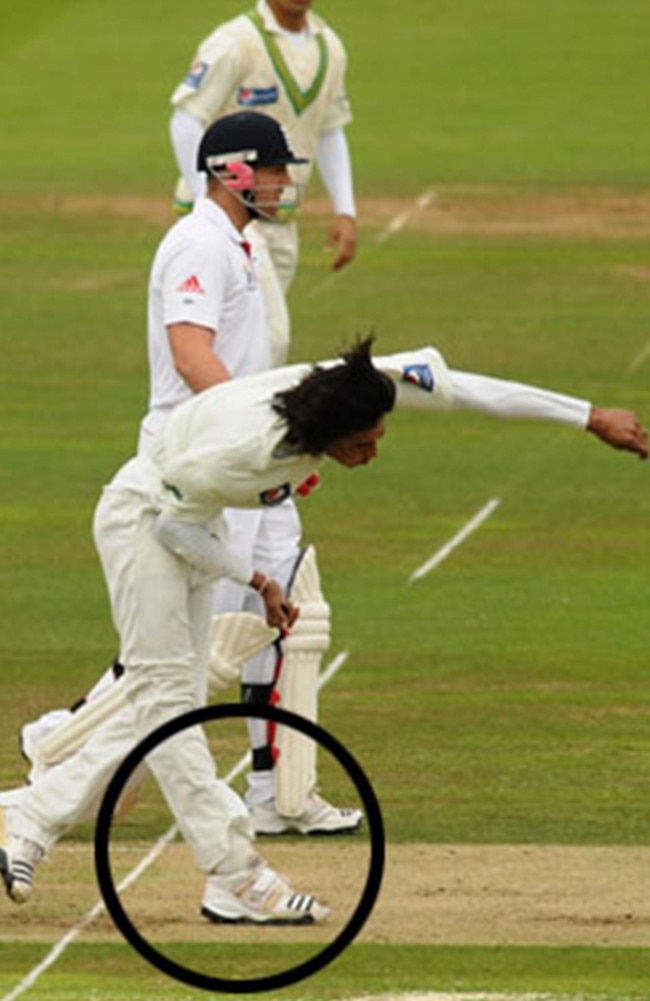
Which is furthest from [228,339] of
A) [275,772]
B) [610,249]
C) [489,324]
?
[610,249]

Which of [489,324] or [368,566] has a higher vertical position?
[368,566]

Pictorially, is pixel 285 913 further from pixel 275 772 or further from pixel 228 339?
pixel 228 339

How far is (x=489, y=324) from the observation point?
2441 cm

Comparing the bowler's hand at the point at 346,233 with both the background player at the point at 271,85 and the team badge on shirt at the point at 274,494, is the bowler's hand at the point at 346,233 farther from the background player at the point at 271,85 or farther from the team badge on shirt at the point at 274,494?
the team badge on shirt at the point at 274,494

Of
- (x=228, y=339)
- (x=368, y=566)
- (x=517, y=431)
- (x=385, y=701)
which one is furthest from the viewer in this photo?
(x=517, y=431)

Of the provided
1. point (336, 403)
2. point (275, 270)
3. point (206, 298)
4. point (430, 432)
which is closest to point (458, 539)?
point (275, 270)

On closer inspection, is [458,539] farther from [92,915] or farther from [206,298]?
[92,915]

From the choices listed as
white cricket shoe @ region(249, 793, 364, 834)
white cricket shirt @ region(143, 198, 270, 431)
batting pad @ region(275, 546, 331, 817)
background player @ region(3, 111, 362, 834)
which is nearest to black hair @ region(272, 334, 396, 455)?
background player @ region(3, 111, 362, 834)

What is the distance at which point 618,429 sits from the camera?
403 inches

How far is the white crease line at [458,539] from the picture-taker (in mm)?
16594

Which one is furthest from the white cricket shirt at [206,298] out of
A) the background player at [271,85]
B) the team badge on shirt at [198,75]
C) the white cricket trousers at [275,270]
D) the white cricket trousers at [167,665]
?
the team badge on shirt at [198,75]

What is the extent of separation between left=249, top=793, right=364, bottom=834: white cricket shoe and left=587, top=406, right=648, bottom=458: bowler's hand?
1932 millimetres

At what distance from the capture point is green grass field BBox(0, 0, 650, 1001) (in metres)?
12.3

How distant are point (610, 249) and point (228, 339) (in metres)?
16.6
